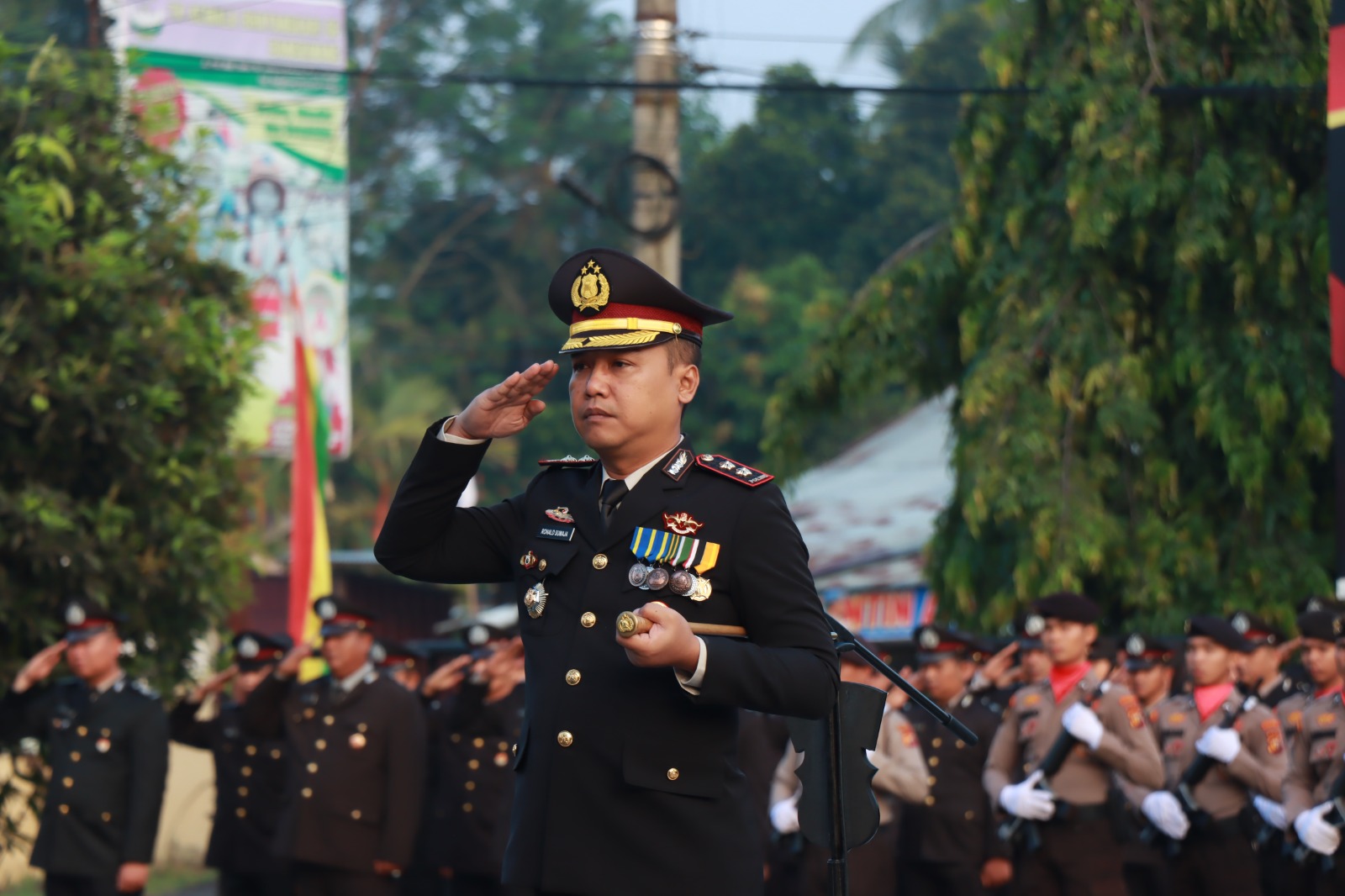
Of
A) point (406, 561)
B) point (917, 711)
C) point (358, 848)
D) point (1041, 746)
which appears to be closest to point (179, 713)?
point (358, 848)

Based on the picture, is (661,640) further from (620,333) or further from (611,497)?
(620,333)

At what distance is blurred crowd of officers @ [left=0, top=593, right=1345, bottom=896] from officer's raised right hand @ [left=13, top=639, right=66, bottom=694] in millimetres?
11

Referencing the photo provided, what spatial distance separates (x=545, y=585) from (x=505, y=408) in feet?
1.13

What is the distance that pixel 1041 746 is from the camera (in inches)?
361

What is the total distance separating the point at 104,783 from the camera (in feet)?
29.0

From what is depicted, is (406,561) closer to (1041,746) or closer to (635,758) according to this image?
(635,758)

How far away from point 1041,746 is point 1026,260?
4939 millimetres

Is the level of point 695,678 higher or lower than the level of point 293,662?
higher

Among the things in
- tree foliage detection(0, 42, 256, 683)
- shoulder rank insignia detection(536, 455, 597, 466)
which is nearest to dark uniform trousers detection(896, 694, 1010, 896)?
tree foliage detection(0, 42, 256, 683)

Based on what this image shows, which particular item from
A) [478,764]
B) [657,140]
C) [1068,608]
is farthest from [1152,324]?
[478,764]

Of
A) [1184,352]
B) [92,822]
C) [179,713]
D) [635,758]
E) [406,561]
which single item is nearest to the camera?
[635,758]

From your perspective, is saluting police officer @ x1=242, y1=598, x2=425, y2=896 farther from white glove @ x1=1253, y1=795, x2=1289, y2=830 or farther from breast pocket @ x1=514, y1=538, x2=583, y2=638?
breast pocket @ x1=514, y1=538, x2=583, y2=638

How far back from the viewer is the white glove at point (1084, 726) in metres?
8.65

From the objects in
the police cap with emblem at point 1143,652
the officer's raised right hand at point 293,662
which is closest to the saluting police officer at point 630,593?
the officer's raised right hand at point 293,662
